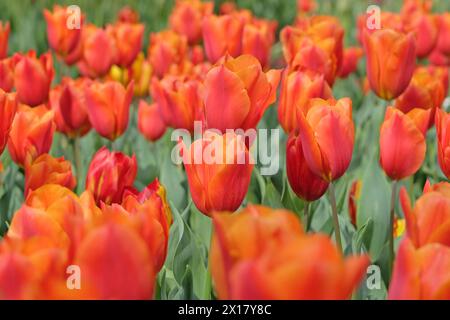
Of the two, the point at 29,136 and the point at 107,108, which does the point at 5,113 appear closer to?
→ the point at 29,136

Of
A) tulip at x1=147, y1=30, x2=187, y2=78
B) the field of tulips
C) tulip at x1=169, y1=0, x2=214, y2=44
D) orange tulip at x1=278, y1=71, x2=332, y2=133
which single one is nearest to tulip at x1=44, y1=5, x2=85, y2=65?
the field of tulips

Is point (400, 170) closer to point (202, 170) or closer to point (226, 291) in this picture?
point (202, 170)

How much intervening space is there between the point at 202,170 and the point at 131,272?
1.45 feet

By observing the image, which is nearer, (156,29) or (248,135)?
(248,135)

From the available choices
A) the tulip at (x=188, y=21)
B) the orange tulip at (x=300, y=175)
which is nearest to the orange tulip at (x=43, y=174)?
the orange tulip at (x=300, y=175)

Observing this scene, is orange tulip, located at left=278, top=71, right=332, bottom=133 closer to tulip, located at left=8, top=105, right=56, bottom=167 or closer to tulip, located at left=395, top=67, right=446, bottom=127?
tulip, located at left=395, top=67, right=446, bottom=127

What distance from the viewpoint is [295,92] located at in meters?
1.52

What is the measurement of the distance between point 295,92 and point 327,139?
1.18 ft

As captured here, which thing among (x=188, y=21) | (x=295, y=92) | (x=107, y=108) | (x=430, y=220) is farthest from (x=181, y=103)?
(x=188, y=21)

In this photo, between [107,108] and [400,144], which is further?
[107,108]

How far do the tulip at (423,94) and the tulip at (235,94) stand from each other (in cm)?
60

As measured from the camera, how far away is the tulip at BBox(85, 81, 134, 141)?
1754mm

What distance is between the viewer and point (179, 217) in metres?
1.36

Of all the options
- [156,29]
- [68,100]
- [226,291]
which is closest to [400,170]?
[226,291]
